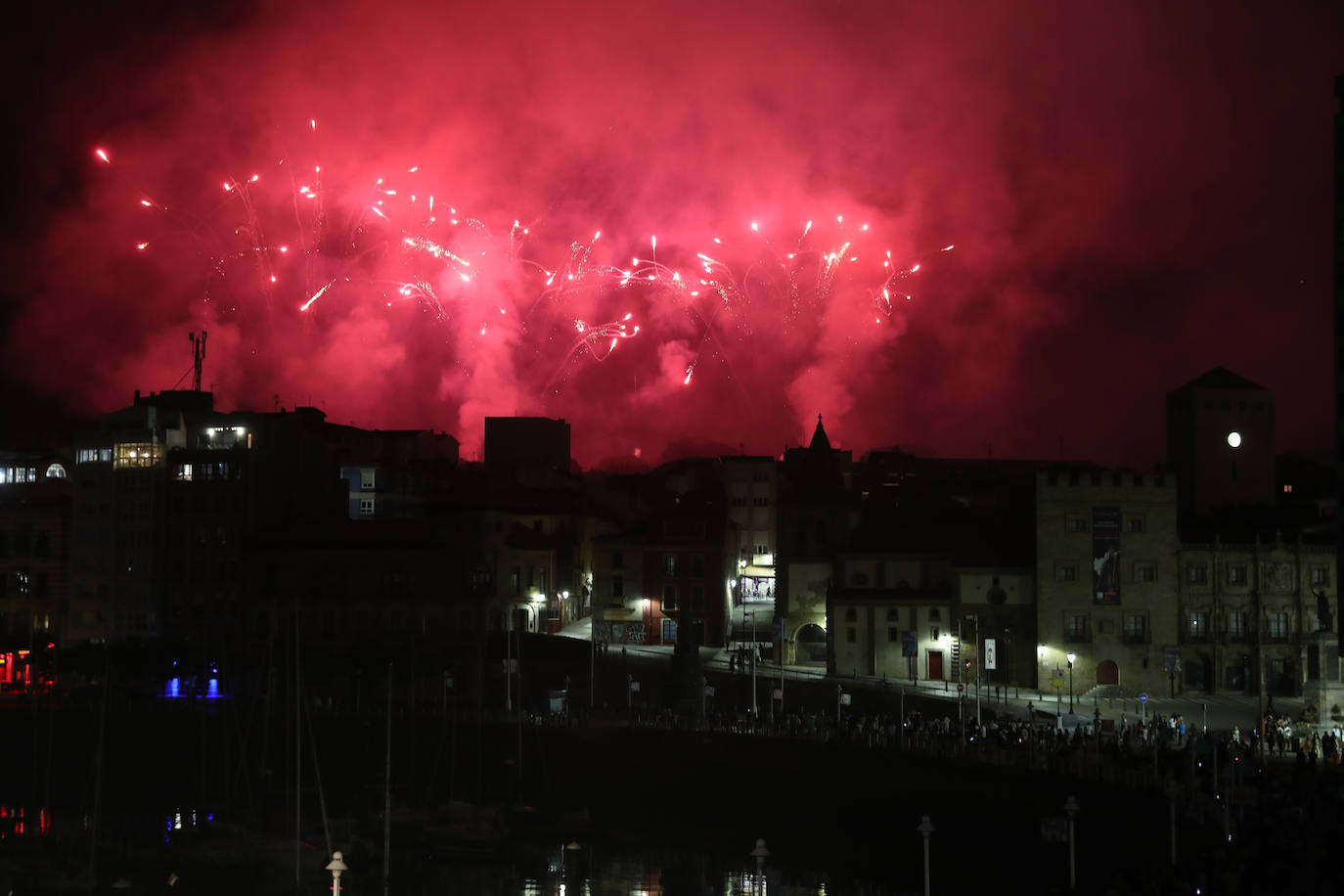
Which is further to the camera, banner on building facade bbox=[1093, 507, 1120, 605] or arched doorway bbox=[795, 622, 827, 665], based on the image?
arched doorway bbox=[795, 622, 827, 665]

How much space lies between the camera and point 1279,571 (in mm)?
93062

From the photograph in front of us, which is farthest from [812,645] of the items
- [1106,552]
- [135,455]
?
[135,455]

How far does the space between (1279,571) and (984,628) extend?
15409mm

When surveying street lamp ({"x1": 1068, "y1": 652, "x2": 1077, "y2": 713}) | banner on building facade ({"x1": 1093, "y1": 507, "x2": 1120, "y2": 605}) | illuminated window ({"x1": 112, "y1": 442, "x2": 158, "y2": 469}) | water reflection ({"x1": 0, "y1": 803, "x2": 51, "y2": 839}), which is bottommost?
water reflection ({"x1": 0, "y1": 803, "x2": 51, "y2": 839})

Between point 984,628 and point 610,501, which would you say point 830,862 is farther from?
point 610,501

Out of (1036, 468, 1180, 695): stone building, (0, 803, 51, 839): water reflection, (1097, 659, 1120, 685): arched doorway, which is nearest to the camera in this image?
(0, 803, 51, 839): water reflection


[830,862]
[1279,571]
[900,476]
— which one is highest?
[900,476]

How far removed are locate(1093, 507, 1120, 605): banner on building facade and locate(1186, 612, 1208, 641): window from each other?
13.8ft

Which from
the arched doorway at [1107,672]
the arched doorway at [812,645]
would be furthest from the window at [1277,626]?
the arched doorway at [812,645]

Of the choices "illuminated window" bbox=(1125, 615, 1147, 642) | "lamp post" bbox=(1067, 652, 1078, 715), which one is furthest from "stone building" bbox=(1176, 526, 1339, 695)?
"lamp post" bbox=(1067, 652, 1078, 715)

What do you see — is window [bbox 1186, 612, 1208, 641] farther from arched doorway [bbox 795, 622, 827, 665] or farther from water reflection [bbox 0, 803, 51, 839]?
water reflection [bbox 0, 803, 51, 839]

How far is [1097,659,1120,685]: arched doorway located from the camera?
91750 mm

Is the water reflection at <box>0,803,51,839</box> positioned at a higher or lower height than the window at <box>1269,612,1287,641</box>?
lower

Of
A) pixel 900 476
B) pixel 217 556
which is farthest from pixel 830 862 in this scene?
pixel 900 476
